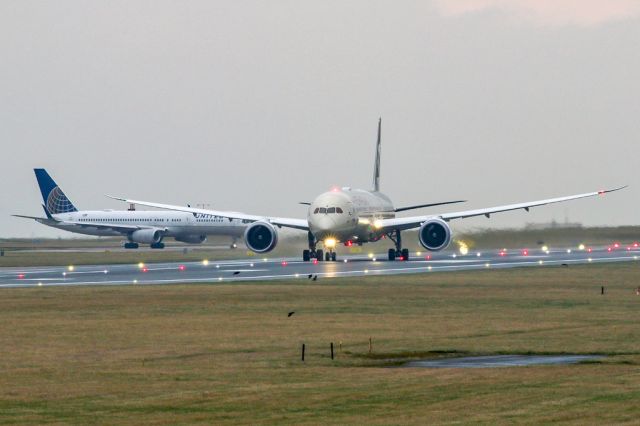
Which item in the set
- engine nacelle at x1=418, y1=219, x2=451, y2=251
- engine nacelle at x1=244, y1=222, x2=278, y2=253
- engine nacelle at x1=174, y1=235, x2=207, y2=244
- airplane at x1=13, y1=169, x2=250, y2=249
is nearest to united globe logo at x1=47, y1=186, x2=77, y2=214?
airplane at x1=13, y1=169, x2=250, y2=249

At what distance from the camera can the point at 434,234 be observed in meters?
102

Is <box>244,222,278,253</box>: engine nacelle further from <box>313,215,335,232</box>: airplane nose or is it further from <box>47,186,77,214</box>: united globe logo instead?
<box>47,186,77,214</box>: united globe logo

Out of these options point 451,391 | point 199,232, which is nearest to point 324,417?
point 451,391

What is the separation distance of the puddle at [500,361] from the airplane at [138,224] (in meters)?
119

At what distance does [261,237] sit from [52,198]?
7668 cm

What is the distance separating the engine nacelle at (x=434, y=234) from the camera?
102000 millimetres

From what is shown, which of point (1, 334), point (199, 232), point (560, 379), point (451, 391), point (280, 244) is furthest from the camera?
point (199, 232)

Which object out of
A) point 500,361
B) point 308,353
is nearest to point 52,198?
point 308,353

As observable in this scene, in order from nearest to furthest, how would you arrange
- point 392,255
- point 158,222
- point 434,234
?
point 434,234, point 392,255, point 158,222

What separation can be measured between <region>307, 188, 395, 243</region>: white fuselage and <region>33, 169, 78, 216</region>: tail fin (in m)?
76.5

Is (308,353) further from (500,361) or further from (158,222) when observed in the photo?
(158,222)

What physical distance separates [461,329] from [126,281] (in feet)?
109

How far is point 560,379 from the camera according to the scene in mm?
28188

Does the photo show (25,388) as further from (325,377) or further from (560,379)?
(560,379)
